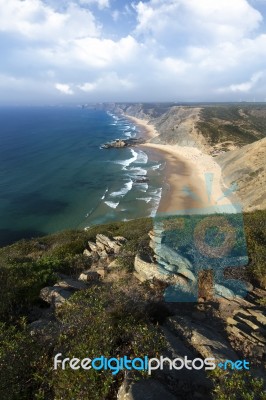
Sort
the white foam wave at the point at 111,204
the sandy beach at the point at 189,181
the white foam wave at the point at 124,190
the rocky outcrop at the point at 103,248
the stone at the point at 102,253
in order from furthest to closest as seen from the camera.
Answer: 1. the white foam wave at the point at 124,190
2. the white foam wave at the point at 111,204
3. the sandy beach at the point at 189,181
4. the rocky outcrop at the point at 103,248
5. the stone at the point at 102,253

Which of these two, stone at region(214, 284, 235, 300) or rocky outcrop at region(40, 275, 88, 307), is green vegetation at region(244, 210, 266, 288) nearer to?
stone at region(214, 284, 235, 300)

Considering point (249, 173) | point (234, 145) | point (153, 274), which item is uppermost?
point (153, 274)

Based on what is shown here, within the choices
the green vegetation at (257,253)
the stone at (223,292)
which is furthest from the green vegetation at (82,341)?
the green vegetation at (257,253)

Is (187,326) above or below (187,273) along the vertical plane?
below

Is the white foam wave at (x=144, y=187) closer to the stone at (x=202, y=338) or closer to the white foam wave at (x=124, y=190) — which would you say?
the white foam wave at (x=124, y=190)

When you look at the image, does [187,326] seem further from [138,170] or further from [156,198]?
[138,170]

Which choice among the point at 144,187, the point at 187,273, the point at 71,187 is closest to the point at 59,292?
the point at 187,273
